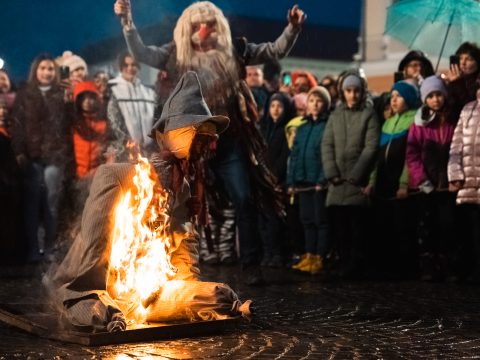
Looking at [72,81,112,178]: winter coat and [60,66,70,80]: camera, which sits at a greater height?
[60,66,70,80]: camera

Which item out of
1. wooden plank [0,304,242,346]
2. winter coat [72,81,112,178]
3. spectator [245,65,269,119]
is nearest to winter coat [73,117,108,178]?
winter coat [72,81,112,178]

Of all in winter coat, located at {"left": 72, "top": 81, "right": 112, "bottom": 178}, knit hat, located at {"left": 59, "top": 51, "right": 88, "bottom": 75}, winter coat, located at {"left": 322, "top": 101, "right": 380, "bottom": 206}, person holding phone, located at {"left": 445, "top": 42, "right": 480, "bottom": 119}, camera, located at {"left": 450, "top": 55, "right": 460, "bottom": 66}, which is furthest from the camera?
winter coat, located at {"left": 72, "top": 81, "right": 112, "bottom": 178}

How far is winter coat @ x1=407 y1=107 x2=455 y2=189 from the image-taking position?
10969 mm

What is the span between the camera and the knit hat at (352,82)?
38.3ft

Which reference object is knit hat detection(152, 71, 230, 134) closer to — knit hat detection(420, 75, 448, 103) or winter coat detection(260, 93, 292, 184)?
knit hat detection(420, 75, 448, 103)

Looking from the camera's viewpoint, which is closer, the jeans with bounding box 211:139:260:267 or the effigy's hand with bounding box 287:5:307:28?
the jeans with bounding box 211:139:260:267

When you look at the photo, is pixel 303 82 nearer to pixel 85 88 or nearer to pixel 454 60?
pixel 85 88

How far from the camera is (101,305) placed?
6555 millimetres

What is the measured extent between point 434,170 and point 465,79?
98cm

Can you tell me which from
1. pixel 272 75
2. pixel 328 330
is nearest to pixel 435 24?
pixel 272 75

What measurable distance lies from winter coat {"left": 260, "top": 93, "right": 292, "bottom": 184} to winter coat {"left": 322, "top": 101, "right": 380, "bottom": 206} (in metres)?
1.17

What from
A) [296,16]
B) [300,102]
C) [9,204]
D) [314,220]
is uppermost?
[296,16]

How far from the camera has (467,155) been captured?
415 inches

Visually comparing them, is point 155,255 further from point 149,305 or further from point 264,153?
point 264,153
